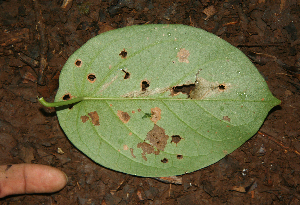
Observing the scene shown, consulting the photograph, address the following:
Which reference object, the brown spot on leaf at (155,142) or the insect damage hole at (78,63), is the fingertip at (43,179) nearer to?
the brown spot on leaf at (155,142)

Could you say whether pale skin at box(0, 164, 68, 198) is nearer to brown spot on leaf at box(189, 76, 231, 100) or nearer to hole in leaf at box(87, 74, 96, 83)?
hole in leaf at box(87, 74, 96, 83)

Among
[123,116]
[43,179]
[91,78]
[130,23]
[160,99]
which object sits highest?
[130,23]

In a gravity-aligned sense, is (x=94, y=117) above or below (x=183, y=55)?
below

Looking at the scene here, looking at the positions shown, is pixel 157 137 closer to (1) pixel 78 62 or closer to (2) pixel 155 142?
(2) pixel 155 142

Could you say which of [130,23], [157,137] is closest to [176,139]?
[157,137]

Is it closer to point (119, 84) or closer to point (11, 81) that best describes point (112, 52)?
point (119, 84)

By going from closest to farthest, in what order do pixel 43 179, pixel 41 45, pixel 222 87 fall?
pixel 222 87 → pixel 43 179 → pixel 41 45

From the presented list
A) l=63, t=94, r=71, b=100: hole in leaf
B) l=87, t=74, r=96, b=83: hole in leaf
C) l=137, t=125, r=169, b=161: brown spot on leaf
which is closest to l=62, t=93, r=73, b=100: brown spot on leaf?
l=63, t=94, r=71, b=100: hole in leaf

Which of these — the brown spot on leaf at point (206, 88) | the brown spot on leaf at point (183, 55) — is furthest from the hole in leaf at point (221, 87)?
the brown spot on leaf at point (183, 55)
